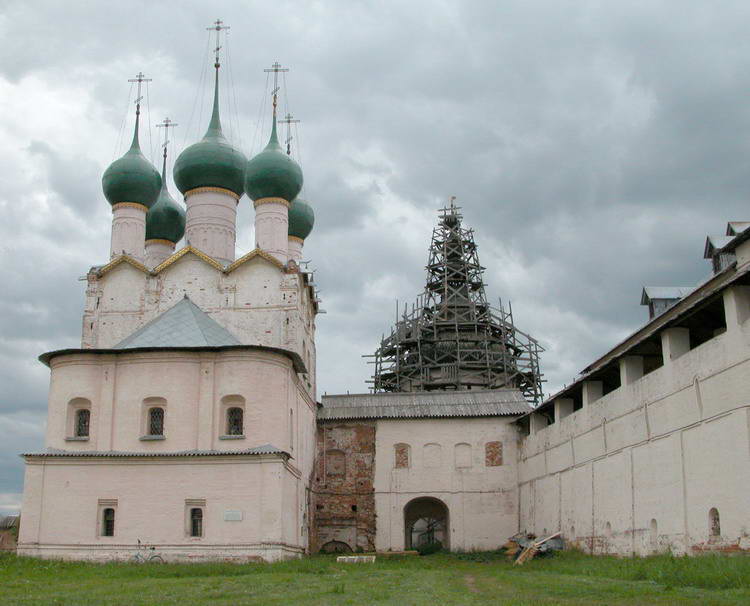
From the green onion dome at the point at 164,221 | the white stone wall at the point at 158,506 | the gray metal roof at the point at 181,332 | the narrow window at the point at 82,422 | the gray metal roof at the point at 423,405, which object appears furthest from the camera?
the green onion dome at the point at 164,221

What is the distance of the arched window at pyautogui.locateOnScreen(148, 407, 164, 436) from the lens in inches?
964

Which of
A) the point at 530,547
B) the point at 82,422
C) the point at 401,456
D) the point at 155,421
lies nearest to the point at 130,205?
the point at 82,422

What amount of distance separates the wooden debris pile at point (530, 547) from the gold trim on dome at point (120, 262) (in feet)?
47.7

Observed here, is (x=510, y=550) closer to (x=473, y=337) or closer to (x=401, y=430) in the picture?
(x=401, y=430)

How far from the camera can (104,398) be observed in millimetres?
24594

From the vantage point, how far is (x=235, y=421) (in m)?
24.6

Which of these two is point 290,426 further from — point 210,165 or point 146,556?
point 210,165

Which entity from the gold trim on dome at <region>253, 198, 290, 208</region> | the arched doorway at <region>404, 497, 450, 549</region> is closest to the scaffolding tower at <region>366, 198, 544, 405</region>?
the arched doorway at <region>404, 497, 450, 549</region>

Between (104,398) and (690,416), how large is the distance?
1540 centimetres

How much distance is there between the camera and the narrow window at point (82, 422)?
24898 mm

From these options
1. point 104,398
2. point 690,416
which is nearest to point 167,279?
point 104,398

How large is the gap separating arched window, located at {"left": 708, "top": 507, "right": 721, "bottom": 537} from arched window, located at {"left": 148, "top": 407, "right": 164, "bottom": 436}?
14.4 m

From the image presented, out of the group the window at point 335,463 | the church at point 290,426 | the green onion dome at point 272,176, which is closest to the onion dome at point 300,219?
the church at point 290,426

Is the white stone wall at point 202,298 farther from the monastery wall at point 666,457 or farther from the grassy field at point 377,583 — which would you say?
the monastery wall at point 666,457
